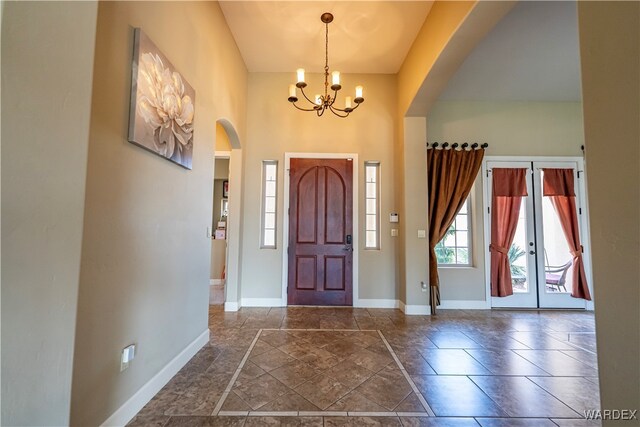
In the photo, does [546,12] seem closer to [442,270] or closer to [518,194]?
[518,194]

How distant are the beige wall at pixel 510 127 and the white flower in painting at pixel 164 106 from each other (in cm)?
386

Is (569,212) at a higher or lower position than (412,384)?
higher

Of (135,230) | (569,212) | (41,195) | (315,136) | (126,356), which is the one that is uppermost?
(315,136)

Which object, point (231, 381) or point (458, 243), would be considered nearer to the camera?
point (231, 381)

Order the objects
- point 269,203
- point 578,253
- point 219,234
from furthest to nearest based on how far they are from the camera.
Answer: point 219,234
point 269,203
point 578,253

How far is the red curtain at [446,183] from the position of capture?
4352 millimetres

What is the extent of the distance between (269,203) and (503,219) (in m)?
3.95

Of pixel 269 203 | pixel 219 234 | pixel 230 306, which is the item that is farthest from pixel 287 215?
pixel 219 234

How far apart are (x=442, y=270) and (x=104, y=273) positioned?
4479 millimetres

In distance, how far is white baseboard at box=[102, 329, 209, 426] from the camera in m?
1.63

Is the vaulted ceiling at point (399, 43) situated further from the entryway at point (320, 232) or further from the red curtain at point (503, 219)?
the entryway at point (320, 232)

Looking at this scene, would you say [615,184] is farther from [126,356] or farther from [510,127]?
[510,127]

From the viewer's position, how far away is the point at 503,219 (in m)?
4.65

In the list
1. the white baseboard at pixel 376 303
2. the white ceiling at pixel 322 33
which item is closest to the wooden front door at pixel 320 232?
the white baseboard at pixel 376 303
